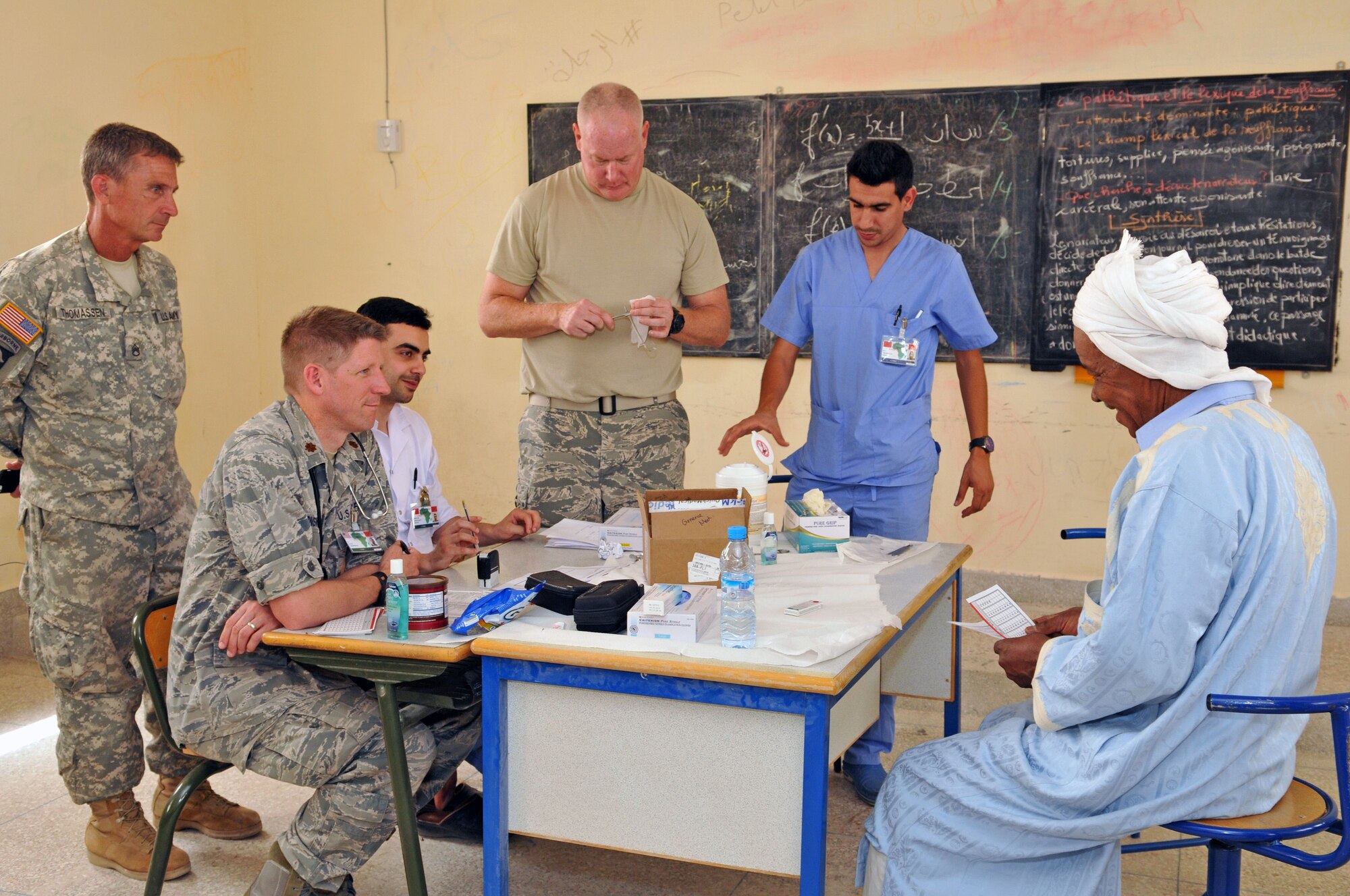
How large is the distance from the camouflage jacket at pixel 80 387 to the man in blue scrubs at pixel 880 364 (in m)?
1.52

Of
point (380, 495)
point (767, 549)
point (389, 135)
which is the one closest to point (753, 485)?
point (767, 549)

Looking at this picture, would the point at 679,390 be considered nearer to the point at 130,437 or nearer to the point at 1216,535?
the point at 130,437

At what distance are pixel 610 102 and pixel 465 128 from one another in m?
2.51

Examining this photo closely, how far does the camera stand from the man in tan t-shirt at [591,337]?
10.5ft

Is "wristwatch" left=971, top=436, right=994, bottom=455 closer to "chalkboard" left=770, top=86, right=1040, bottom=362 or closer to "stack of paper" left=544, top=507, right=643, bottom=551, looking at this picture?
"stack of paper" left=544, top=507, right=643, bottom=551

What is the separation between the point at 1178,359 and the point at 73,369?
2475mm

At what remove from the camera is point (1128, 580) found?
1674 millimetres

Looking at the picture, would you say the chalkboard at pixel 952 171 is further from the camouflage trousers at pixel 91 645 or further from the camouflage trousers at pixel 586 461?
the camouflage trousers at pixel 91 645

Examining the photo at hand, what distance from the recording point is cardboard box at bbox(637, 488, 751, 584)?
2.31 meters

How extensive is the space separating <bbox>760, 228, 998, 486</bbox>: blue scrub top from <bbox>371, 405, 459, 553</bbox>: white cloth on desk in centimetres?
107

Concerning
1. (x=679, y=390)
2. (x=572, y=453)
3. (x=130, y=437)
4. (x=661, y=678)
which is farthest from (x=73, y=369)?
(x=679, y=390)

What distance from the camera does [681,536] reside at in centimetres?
232

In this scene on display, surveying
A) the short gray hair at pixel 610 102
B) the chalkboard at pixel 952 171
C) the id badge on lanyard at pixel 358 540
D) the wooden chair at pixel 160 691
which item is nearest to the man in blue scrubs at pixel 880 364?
the short gray hair at pixel 610 102

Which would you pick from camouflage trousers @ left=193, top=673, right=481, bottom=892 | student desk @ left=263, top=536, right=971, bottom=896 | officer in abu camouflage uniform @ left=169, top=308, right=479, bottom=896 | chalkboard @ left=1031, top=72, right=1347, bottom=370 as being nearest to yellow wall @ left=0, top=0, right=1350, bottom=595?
chalkboard @ left=1031, top=72, right=1347, bottom=370
